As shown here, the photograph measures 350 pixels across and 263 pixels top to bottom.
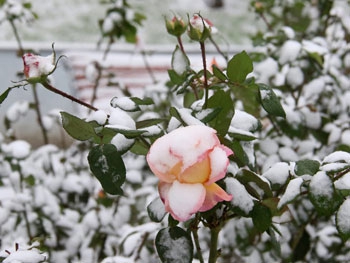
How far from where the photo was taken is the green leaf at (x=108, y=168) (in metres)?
0.59

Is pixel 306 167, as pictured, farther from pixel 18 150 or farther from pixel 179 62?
pixel 18 150

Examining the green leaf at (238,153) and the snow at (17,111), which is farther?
the snow at (17,111)

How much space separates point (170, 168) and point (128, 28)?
98 cm

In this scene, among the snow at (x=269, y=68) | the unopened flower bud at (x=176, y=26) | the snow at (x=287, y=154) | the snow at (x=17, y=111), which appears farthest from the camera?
the snow at (x=17, y=111)

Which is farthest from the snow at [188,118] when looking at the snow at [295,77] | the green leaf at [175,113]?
the snow at [295,77]

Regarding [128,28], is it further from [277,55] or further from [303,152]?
[303,152]

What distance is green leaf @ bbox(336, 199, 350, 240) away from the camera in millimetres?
593

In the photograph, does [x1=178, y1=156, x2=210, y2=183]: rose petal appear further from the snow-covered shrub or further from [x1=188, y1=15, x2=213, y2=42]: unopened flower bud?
[x1=188, y1=15, x2=213, y2=42]: unopened flower bud

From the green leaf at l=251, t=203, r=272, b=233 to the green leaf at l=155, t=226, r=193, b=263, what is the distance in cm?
8

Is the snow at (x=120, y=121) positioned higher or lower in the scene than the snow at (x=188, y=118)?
lower

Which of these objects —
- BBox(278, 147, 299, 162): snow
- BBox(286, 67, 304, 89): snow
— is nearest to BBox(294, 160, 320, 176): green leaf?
BBox(278, 147, 299, 162): snow

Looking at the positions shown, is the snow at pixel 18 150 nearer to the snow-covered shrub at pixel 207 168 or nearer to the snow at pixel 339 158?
the snow-covered shrub at pixel 207 168

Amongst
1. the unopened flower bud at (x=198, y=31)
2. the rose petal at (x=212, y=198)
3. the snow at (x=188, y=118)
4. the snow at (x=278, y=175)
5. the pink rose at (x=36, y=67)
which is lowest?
the snow at (x=278, y=175)

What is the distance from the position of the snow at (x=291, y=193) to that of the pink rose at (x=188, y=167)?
87 mm
